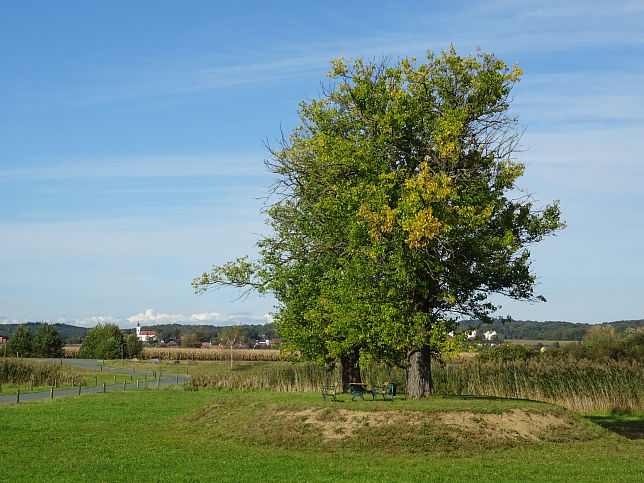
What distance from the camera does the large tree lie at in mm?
25906

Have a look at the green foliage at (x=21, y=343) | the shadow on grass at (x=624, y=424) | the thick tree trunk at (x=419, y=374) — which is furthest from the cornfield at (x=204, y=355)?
the thick tree trunk at (x=419, y=374)

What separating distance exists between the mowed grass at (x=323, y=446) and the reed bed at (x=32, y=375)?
91.6ft

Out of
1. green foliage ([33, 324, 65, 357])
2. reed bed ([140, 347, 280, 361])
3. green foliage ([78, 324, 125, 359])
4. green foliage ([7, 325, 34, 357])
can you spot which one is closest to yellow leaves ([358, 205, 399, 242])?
reed bed ([140, 347, 280, 361])

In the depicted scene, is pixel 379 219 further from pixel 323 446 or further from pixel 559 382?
pixel 559 382

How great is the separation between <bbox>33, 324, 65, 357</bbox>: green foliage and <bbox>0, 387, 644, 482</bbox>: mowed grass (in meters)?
71.9

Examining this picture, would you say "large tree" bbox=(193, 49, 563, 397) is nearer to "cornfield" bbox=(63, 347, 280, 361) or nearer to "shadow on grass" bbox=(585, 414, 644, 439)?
"shadow on grass" bbox=(585, 414, 644, 439)

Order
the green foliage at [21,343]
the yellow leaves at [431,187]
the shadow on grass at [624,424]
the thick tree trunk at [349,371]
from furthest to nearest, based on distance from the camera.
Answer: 1. the green foliage at [21,343]
2. the thick tree trunk at [349,371]
3. the shadow on grass at [624,424]
4. the yellow leaves at [431,187]

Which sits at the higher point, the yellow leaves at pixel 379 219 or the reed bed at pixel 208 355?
the yellow leaves at pixel 379 219

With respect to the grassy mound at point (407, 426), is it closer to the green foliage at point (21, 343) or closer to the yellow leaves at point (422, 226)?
the yellow leaves at point (422, 226)

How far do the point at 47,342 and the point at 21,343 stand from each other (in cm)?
320

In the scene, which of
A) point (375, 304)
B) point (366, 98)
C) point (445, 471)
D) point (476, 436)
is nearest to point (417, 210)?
point (375, 304)

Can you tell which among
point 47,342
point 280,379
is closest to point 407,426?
point 280,379

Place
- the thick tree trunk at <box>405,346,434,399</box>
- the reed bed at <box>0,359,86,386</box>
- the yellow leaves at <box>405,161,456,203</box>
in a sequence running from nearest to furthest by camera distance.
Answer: the yellow leaves at <box>405,161,456,203</box>, the thick tree trunk at <box>405,346,434,399</box>, the reed bed at <box>0,359,86,386</box>

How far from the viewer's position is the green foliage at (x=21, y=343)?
9469 centimetres
